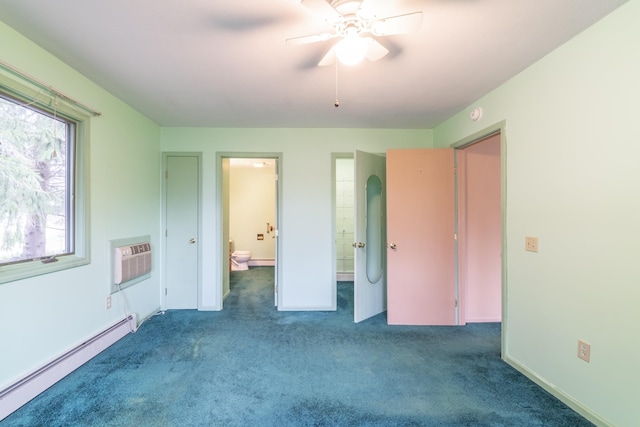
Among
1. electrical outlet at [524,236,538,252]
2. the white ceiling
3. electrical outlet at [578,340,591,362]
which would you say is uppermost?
Answer: the white ceiling

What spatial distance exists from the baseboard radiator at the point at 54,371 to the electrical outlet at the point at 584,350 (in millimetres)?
3629

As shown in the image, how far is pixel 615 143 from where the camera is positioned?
5.30ft

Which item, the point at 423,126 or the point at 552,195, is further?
the point at 423,126

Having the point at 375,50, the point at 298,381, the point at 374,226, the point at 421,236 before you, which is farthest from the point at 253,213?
the point at 375,50

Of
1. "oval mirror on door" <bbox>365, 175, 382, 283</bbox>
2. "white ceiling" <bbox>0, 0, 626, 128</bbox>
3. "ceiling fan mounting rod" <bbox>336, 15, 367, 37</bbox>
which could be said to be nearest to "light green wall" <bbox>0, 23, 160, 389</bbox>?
"white ceiling" <bbox>0, 0, 626, 128</bbox>

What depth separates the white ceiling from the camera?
157cm

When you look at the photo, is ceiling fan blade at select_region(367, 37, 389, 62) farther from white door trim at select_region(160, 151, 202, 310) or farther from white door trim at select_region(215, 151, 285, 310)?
white door trim at select_region(160, 151, 202, 310)

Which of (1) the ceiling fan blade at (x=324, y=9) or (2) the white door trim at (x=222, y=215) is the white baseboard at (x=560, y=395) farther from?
(1) the ceiling fan blade at (x=324, y=9)

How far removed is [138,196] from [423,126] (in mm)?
3588

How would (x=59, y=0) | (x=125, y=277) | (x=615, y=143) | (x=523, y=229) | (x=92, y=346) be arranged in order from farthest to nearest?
(x=125, y=277)
(x=92, y=346)
(x=523, y=229)
(x=615, y=143)
(x=59, y=0)

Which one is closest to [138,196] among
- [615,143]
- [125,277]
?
[125,277]

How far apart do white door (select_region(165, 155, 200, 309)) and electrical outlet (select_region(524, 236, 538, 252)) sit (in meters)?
3.54

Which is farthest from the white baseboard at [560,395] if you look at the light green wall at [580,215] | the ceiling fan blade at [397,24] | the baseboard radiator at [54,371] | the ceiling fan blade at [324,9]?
the baseboard radiator at [54,371]

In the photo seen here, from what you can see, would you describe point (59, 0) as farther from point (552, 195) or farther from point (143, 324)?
point (552, 195)
